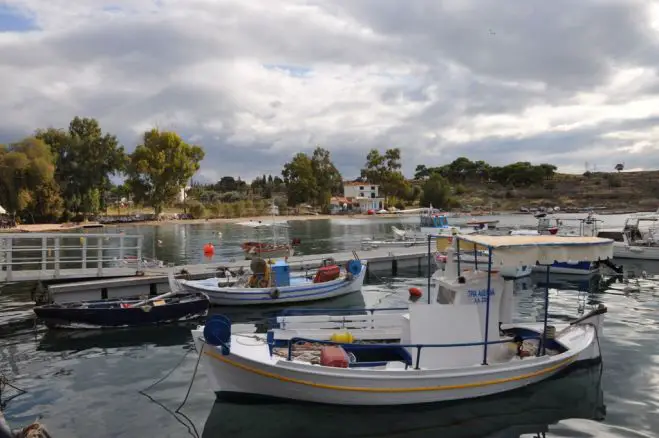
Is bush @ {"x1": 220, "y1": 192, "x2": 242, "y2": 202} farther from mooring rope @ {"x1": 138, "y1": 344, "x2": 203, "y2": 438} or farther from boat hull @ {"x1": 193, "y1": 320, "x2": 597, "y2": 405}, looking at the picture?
boat hull @ {"x1": 193, "y1": 320, "x2": 597, "y2": 405}

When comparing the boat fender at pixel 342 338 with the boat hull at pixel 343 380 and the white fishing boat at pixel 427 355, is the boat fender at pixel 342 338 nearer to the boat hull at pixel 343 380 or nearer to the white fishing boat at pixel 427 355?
the white fishing boat at pixel 427 355

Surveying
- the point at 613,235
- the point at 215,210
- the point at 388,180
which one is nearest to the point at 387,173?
the point at 388,180

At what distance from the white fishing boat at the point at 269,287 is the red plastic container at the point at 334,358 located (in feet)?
33.5

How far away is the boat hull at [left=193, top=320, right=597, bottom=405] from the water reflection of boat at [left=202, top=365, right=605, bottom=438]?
0.72 feet

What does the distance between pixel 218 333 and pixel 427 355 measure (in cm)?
437

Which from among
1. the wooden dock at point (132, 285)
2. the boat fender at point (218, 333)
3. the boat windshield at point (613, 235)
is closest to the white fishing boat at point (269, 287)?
the wooden dock at point (132, 285)

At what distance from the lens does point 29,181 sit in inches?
3029

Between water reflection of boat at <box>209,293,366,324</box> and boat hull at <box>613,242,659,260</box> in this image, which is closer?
water reflection of boat at <box>209,293,366,324</box>

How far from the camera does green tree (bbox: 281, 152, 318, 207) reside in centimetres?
12394

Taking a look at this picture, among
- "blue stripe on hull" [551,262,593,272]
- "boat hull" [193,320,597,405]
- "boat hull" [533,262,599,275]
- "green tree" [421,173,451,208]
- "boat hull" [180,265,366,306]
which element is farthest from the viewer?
"green tree" [421,173,451,208]

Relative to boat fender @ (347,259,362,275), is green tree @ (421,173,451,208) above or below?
above

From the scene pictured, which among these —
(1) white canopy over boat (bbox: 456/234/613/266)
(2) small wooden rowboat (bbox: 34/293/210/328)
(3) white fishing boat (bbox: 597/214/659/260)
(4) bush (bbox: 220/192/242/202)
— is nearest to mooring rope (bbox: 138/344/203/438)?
(2) small wooden rowboat (bbox: 34/293/210/328)

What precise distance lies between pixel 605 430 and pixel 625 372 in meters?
3.86

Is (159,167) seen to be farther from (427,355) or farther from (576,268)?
(427,355)
